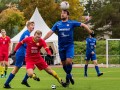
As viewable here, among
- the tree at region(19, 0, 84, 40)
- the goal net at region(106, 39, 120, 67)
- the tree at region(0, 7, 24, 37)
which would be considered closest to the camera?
the goal net at region(106, 39, 120, 67)

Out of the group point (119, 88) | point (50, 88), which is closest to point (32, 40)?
point (50, 88)

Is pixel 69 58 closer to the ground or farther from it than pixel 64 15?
closer to the ground

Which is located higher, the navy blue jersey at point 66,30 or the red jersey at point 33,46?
the navy blue jersey at point 66,30

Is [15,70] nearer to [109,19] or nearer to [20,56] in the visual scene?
[20,56]

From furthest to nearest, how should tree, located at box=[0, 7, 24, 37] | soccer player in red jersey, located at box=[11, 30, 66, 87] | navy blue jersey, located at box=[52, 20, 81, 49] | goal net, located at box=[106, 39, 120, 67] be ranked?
tree, located at box=[0, 7, 24, 37] < goal net, located at box=[106, 39, 120, 67] < navy blue jersey, located at box=[52, 20, 81, 49] < soccer player in red jersey, located at box=[11, 30, 66, 87]

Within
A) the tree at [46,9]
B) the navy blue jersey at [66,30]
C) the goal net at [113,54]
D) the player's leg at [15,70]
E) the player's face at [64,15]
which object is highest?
the tree at [46,9]

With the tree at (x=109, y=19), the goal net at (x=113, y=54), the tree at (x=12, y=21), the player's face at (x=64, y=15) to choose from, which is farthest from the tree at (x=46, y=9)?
the player's face at (x=64, y=15)

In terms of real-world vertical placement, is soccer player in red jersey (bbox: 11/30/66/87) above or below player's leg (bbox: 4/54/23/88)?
above

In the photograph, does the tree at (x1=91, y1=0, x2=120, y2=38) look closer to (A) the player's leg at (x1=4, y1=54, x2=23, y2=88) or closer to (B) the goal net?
(B) the goal net

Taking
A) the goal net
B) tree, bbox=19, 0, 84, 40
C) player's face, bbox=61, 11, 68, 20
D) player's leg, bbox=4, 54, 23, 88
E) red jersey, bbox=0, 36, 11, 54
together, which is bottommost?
the goal net

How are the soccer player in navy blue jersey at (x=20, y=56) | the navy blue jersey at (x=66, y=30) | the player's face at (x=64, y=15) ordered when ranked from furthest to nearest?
the soccer player in navy blue jersey at (x=20, y=56)
the navy blue jersey at (x=66, y=30)
the player's face at (x=64, y=15)

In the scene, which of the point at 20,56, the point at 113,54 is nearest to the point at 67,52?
the point at 20,56

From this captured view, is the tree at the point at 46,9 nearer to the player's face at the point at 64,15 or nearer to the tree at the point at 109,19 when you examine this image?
the tree at the point at 109,19

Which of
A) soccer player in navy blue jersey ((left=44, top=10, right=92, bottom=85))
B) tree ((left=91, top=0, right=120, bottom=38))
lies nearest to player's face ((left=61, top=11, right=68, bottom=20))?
soccer player in navy blue jersey ((left=44, top=10, right=92, bottom=85))
